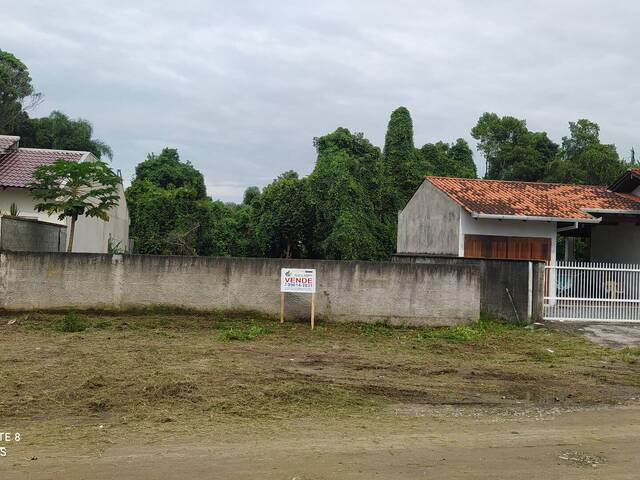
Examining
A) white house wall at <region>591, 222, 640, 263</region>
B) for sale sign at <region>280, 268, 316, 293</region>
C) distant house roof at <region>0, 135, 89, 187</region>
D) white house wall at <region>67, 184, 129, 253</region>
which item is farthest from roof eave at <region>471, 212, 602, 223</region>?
distant house roof at <region>0, 135, 89, 187</region>

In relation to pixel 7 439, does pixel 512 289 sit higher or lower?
higher

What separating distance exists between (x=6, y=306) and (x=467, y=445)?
11902 mm


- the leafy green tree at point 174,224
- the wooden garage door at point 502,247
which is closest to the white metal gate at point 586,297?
the wooden garage door at point 502,247

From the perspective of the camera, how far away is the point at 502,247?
67.5 feet

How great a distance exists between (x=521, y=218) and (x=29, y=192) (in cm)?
1703

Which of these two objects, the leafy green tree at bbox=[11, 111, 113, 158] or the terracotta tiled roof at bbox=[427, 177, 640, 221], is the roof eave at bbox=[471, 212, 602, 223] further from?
the leafy green tree at bbox=[11, 111, 113, 158]

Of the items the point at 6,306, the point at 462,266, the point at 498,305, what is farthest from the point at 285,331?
the point at 6,306

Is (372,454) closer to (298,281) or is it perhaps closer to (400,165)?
(298,281)

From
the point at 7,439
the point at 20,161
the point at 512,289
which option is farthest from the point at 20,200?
the point at 7,439

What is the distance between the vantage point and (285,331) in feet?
43.4

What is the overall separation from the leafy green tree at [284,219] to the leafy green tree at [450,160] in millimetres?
7279

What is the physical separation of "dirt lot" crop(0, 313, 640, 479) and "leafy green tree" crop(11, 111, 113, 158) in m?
33.5

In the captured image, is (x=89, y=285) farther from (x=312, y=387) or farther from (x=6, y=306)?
(x=312, y=387)

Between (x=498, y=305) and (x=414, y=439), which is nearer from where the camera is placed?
(x=414, y=439)
